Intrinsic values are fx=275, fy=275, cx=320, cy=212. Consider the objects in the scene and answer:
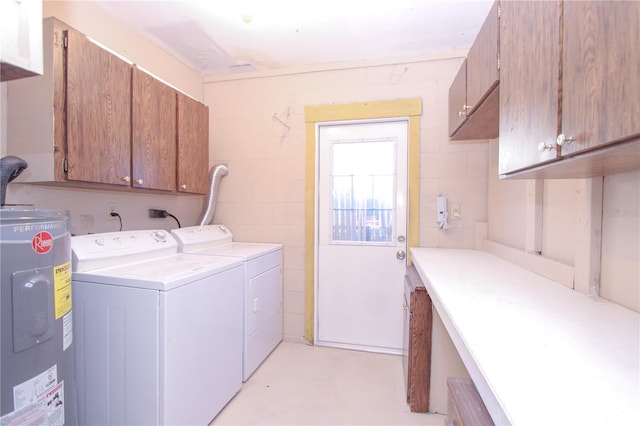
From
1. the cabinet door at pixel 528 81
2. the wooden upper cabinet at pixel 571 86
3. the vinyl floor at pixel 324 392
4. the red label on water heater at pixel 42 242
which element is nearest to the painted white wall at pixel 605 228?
the wooden upper cabinet at pixel 571 86

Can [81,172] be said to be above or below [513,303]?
above

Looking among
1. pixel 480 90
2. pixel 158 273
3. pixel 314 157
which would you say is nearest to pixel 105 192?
pixel 158 273

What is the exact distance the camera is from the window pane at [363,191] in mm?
2570

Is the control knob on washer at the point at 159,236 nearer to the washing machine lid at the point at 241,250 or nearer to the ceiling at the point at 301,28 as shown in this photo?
the washing machine lid at the point at 241,250

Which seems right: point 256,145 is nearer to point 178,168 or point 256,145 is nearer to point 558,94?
point 178,168

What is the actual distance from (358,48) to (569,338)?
2.43 meters

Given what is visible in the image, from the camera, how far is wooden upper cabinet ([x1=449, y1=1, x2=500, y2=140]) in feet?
4.34

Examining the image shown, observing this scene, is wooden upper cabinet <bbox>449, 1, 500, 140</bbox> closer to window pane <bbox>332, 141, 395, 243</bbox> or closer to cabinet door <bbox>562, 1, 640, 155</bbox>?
cabinet door <bbox>562, 1, 640, 155</bbox>

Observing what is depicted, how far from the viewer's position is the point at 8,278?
3.21 feet

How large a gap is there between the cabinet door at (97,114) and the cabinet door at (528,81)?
6.98 feet

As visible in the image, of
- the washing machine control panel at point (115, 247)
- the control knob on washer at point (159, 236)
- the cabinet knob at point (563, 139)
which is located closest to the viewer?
the cabinet knob at point (563, 139)

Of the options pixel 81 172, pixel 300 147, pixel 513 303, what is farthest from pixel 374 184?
pixel 81 172

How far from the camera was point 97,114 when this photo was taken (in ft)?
5.24

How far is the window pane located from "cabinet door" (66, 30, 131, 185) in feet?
5.51
